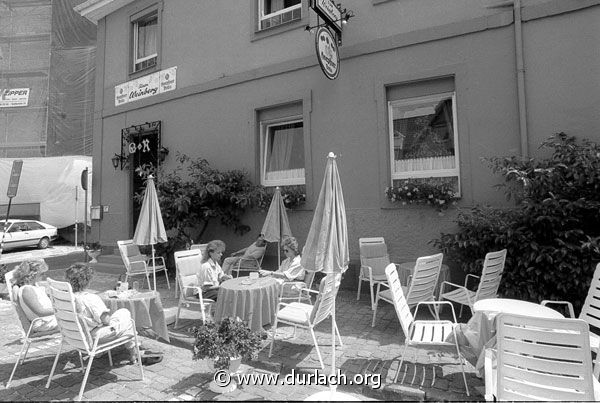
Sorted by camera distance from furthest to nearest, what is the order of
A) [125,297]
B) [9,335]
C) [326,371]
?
[9,335], [125,297], [326,371]

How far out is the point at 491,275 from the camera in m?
4.63

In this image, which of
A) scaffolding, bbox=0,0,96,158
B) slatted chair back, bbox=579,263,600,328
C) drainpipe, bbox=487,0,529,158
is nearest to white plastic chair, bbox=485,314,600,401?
slatted chair back, bbox=579,263,600,328

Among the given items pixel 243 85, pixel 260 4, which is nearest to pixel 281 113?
pixel 243 85

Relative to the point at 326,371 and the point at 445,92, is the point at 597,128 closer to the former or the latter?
the point at 445,92

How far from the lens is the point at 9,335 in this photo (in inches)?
205

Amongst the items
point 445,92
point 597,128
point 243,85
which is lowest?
point 597,128

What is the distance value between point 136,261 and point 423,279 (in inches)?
246

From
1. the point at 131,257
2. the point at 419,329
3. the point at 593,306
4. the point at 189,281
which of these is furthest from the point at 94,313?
the point at 131,257

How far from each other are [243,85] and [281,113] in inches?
48.1

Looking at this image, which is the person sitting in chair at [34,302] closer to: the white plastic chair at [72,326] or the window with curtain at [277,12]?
the white plastic chair at [72,326]

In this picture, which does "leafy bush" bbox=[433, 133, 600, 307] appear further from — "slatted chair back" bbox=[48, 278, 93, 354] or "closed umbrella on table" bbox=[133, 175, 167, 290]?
"closed umbrella on table" bbox=[133, 175, 167, 290]

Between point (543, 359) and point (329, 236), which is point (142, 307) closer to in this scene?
point (329, 236)

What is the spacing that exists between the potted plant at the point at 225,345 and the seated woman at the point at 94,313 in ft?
2.63

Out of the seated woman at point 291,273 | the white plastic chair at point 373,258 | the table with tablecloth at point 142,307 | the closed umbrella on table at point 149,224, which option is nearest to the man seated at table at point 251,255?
the closed umbrella on table at point 149,224
